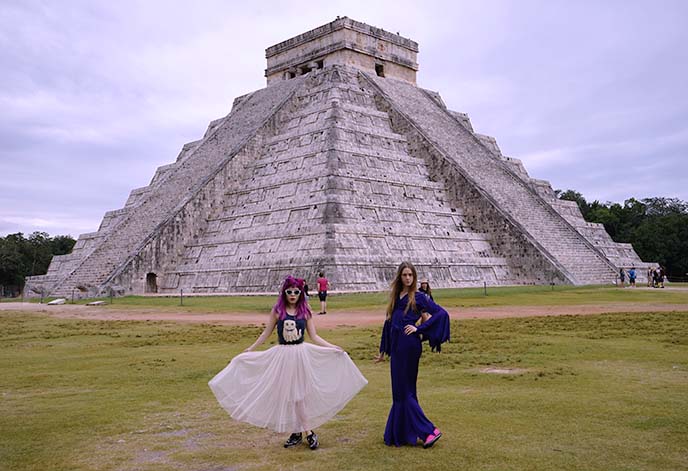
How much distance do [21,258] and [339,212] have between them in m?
42.8

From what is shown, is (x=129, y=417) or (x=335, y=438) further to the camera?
(x=129, y=417)

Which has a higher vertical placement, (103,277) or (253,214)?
(253,214)

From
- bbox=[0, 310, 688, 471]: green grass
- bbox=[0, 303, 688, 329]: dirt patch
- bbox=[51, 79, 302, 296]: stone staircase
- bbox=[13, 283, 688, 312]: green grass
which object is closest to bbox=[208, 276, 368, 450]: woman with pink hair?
bbox=[0, 310, 688, 471]: green grass

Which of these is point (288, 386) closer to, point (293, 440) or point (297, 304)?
point (293, 440)

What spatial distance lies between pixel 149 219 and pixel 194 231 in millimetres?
2967

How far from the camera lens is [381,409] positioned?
755 centimetres

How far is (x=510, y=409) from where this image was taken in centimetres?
726

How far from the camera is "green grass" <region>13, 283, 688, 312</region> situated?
71.1 feet

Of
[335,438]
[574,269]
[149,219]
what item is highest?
[149,219]

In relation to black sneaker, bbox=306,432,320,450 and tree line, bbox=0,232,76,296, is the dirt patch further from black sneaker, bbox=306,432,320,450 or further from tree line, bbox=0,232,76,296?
tree line, bbox=0,232,76,296

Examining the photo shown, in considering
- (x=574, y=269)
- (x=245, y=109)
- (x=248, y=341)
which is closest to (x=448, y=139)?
(x=574, y=269)

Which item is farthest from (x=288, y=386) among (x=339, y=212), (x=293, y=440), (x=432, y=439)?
(x=339, y=212)

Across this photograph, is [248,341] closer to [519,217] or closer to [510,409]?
[510,409]

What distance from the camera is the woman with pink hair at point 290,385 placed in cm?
613
